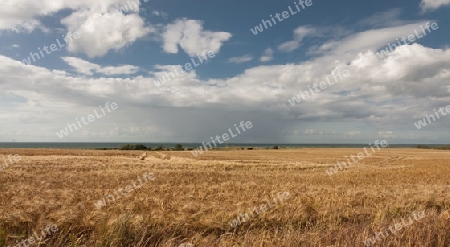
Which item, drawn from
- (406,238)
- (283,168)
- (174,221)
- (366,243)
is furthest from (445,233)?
(283,168)

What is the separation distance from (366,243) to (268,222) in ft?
9.36

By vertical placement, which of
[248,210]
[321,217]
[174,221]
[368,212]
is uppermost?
[174,221]

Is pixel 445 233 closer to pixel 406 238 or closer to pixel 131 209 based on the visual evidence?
pixel 406 238

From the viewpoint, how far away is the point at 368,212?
923cm

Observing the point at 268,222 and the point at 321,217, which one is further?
the point at 321,217

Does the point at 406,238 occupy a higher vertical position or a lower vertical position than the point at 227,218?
lower

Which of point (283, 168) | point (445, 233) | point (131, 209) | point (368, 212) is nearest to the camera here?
point (445, 233)

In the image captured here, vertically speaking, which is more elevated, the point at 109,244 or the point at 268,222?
the point at 109,244

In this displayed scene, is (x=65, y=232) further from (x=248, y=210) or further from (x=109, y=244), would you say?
(x=248, y=210)

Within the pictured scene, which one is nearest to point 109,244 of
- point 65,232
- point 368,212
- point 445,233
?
point 65,232

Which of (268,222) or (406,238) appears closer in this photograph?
(406,238)

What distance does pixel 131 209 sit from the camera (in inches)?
325

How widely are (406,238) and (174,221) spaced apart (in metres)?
4.51

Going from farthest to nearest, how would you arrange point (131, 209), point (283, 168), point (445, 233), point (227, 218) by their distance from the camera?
point (283, 168), point (131, 209), point (227, 218), point (445, 233)
